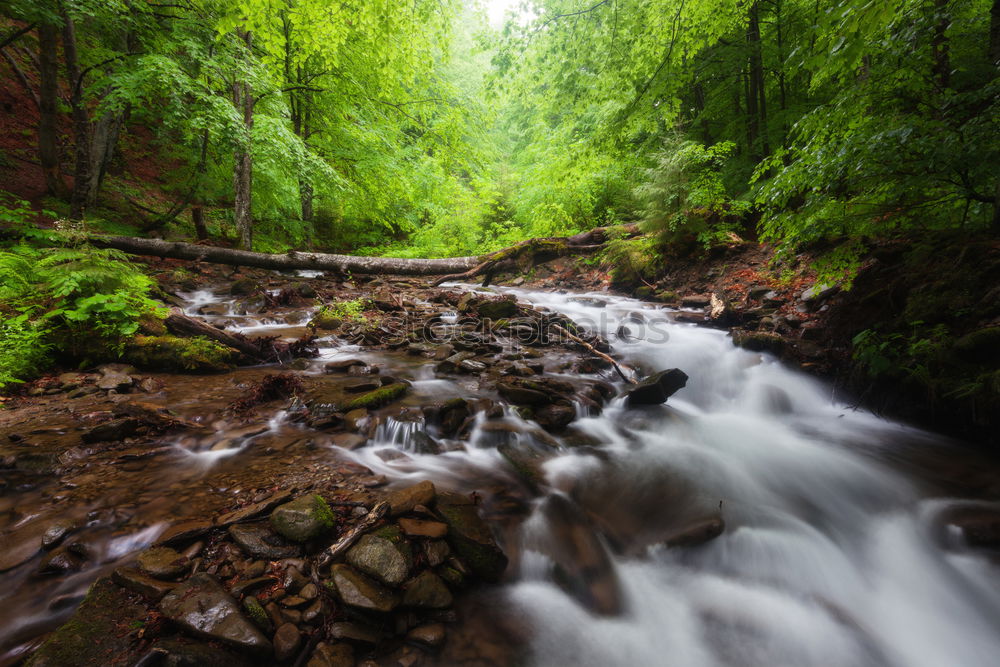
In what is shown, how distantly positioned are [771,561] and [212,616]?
3389 mm

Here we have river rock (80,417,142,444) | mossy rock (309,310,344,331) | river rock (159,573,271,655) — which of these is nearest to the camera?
river rock (159,573,271,655)

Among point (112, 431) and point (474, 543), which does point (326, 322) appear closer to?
point (112, 431)

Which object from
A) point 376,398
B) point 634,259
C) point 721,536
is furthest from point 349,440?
point 634,259

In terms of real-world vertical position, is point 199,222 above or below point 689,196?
below

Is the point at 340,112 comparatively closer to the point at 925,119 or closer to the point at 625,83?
the point at 625,83

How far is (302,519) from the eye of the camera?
6.61 ft

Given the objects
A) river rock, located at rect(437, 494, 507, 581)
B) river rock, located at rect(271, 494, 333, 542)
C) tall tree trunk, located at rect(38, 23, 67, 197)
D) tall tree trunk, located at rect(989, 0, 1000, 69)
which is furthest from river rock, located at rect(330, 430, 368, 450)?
tall tree trunk, located at rect(38, 23, 67, 197)

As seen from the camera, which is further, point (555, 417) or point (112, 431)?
point (555, 417)

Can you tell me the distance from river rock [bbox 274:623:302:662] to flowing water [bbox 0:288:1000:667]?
987mm

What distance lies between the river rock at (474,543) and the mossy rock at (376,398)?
1.72 meters

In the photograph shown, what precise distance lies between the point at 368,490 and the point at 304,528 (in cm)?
54

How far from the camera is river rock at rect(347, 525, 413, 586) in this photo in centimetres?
181

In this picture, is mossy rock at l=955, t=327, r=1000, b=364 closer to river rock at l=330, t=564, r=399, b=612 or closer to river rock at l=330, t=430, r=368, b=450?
river rock at l=330, t=564, r=399, b=612

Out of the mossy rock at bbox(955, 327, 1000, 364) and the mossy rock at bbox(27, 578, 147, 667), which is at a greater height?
the mossy rock at bbox(955, 327, 1000, 364)
